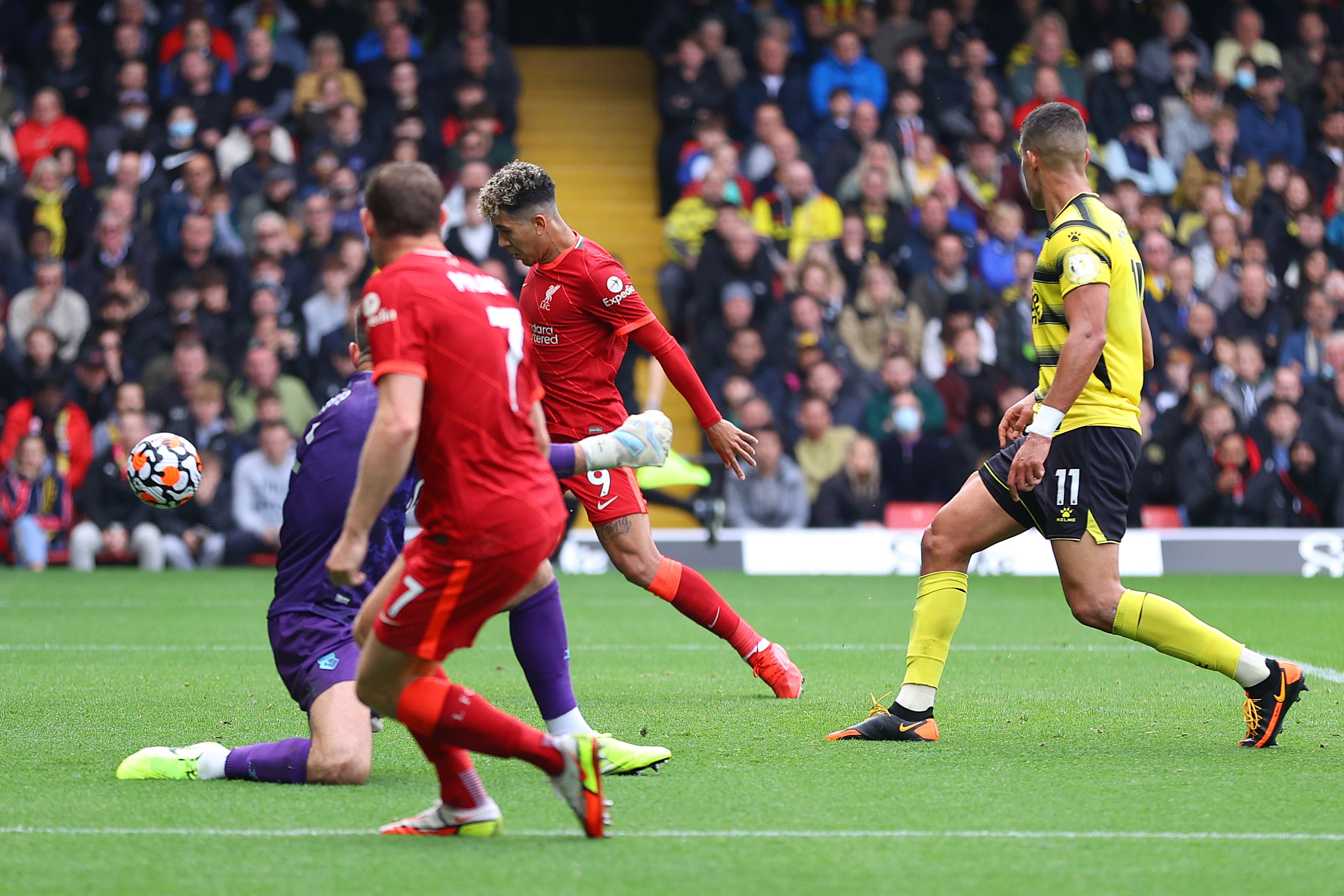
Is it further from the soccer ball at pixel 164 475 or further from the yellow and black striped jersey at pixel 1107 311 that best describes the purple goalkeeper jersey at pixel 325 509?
the yellow and black striped jersey at pixel 1107 311

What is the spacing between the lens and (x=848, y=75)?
17266mm

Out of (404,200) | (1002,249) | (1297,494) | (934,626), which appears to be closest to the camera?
(404,200)

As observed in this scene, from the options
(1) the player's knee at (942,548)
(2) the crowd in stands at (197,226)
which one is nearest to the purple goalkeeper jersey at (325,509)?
(1) the player's knee at (942,548)

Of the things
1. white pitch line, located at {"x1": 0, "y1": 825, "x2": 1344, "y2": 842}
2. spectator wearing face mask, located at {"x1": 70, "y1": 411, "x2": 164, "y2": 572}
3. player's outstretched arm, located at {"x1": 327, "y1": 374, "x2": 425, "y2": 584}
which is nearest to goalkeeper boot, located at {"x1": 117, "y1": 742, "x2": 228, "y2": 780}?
white pitch line, located at {"x1": 0, "y1": 825, "x2": 1344, "y2": 842}

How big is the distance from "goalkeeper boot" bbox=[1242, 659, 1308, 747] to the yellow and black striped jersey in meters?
1.02

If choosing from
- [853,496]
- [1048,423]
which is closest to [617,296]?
[1048,423]

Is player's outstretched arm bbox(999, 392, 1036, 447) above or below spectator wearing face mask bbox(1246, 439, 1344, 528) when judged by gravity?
above

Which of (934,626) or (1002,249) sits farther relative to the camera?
(1002,249)

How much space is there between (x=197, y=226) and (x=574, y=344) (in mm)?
8899

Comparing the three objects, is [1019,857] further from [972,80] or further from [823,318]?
[972,80]

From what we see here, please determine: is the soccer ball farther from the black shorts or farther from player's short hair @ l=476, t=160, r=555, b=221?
the black shorts

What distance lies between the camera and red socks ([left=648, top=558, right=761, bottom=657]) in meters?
7.03

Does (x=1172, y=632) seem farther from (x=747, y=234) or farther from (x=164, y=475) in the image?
(x=747, y=234)

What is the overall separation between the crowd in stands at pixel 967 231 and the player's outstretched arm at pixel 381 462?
10.1 meters
